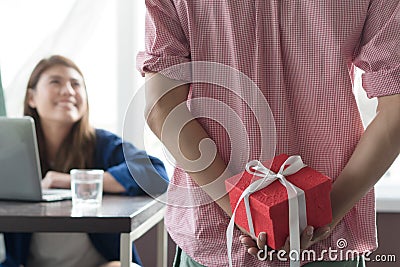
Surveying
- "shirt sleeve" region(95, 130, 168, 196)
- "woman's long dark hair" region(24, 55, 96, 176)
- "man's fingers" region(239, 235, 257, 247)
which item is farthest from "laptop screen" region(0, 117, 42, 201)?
"man's fingers" region(239, 235, 257, 247)

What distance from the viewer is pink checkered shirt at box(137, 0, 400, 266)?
104 cm

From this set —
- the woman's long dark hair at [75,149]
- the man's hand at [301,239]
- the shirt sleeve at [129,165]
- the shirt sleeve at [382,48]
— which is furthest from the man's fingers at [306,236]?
the woman's long dark hair at [75,149]

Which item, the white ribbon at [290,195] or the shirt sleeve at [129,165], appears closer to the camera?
the white ribbon at [290,195]

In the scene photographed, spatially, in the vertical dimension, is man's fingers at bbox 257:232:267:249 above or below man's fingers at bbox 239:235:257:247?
above

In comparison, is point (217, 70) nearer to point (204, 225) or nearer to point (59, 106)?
point (204, 225)

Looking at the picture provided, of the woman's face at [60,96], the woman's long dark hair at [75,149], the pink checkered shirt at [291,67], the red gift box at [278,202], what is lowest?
the woman's long dark hair at [75,149]

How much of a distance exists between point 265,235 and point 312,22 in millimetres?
308

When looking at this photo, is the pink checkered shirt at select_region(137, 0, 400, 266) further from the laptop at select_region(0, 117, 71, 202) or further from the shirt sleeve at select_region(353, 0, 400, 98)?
the laptop at select_region(0, 117, 71, 202)

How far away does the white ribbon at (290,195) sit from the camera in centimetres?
97

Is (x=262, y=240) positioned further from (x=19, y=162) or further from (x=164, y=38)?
(x=19, y=162)

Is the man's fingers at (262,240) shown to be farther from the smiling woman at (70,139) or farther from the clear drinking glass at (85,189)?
the smiling woman at (70,139)

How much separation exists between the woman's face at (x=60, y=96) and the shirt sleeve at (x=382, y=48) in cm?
162

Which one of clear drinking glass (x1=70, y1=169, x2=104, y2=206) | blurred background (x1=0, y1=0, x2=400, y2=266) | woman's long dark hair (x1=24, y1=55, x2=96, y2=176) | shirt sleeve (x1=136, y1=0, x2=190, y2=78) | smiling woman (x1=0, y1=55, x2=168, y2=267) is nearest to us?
shirt sleeve (x1=136, y1=0, x2=190, y2=78)

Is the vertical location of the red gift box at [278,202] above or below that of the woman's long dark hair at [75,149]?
above
